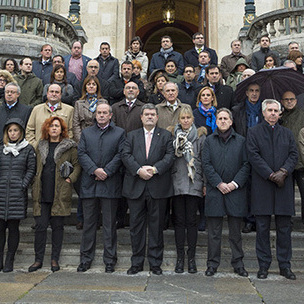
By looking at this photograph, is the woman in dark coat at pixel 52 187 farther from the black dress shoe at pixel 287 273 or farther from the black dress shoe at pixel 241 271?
the black dress shoe at pixel 287 273

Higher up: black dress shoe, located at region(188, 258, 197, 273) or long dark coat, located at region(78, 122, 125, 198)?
long dark coat, located at region(78, 122, 125, 198)

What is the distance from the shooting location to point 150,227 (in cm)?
468

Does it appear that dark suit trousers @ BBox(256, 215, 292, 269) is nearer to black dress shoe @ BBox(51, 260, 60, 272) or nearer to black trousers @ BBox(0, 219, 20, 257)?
black dress shoe @ BBox(51, 260, 60, 272)

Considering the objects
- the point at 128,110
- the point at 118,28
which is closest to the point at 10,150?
the point at 128,110

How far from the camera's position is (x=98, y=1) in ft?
44.6

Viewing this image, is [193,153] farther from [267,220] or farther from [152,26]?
[152,26]

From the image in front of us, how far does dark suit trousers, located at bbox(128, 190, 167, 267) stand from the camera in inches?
181

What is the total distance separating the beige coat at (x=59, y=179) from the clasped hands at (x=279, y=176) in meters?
2.16

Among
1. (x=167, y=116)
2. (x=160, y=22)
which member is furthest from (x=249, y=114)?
(x=160, y=22)

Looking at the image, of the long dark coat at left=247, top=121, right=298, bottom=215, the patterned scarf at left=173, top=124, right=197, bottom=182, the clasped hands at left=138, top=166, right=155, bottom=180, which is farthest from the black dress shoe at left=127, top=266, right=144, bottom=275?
the long dark coat at left=247, top=121, right=298, bottom=215

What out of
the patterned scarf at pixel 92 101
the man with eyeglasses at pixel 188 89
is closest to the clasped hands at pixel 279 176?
the man with eyeglasses at pixel 188 89

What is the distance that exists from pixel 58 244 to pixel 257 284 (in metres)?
2.20

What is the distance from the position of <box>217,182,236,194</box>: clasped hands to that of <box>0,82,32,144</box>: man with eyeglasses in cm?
283

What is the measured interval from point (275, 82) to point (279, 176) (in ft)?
4.90
